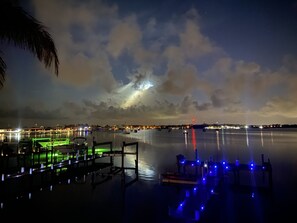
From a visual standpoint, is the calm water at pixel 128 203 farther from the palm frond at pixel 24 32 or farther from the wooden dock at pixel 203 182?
the palm frond at pixel 24 32

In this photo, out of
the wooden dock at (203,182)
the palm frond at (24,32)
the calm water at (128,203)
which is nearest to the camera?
the palm frond at (24,32)

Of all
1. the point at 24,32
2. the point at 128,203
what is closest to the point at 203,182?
the point at 128,203

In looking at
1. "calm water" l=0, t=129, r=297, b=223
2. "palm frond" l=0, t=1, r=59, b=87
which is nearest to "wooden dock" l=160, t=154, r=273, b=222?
"calm water" l=0, t=129, r=297, b=223

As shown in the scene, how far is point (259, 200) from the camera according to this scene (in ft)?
71.2

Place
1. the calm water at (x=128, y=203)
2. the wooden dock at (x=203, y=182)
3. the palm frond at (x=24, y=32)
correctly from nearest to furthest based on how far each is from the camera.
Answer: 1. the palm frond at (x=24, y=32)
2. the wooden dock at (x=203, y=182)
3. the calm water at (x=128, y=203)

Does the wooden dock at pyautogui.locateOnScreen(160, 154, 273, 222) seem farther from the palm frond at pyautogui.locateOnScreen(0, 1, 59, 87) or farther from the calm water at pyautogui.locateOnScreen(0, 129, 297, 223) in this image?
the palm frond at pyautogui.locateOnScreen(0, 1, 59, 87)

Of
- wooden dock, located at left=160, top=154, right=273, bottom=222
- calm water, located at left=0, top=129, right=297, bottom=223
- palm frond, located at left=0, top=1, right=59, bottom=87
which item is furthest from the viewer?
calm water, located at left=0, top=129, right=297, bottom=223

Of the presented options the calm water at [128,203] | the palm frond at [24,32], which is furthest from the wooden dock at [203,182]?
the palm frond at [24,32]

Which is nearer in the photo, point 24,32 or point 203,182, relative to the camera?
point 24,32

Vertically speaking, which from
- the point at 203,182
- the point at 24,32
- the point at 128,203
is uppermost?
the point at 24,32

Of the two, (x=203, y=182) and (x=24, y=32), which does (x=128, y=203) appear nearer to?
(x=203, y=182)

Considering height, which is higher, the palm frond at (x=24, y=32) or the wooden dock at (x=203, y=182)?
the palm frond at (x=24, y=32)

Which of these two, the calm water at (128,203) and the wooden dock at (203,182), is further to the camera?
the calm water at (128,203)

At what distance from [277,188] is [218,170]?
8068mm
